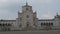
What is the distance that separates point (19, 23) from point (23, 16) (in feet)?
8.68

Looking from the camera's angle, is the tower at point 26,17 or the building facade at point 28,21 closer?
the building facade at point 28,21

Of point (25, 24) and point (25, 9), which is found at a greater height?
point (25, 9)

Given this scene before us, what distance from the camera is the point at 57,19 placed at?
7288 cm

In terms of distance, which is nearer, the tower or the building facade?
the building facade

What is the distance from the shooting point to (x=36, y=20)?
2790 inches

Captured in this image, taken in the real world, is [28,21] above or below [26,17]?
below

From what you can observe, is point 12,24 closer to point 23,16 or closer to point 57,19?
point 23,16

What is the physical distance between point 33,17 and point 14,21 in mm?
6366

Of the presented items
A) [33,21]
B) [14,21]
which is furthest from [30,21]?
[14,21]

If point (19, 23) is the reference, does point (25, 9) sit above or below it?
above

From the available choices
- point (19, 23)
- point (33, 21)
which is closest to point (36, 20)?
point (33, 21)

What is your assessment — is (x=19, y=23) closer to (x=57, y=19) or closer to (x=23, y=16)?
(x=23, y=16)

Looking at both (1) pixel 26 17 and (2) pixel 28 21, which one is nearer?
(2) pixel 28 21

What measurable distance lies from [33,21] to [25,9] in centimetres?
467
